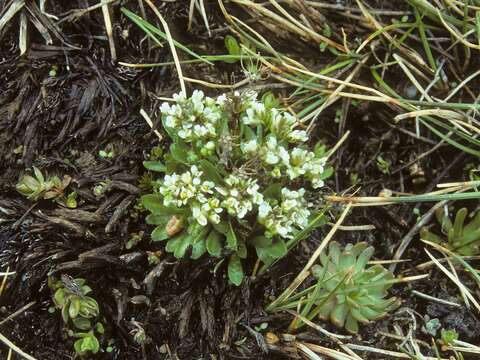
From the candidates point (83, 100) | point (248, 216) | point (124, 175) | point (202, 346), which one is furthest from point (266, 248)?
point (83, 100)

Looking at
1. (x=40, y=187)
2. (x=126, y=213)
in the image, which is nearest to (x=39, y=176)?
(x=40, y=187)

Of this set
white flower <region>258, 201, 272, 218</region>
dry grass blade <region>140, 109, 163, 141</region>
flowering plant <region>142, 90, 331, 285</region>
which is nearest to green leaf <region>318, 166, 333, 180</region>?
flowering plant <region>142, 90, 331, 285</region>

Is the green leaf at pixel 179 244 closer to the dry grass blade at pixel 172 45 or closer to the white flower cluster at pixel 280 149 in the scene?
the white flower cluster at pixel 280 149

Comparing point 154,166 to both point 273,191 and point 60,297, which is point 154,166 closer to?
point 273,191

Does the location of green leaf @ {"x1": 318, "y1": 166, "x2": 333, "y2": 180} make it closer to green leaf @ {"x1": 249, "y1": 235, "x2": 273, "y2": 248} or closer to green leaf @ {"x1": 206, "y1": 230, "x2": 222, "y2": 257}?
green leaf @ {"x1": 249, "y1": 235, "x2": 273, "y2": 248}

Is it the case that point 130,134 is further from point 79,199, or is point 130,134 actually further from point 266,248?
point 266,248
